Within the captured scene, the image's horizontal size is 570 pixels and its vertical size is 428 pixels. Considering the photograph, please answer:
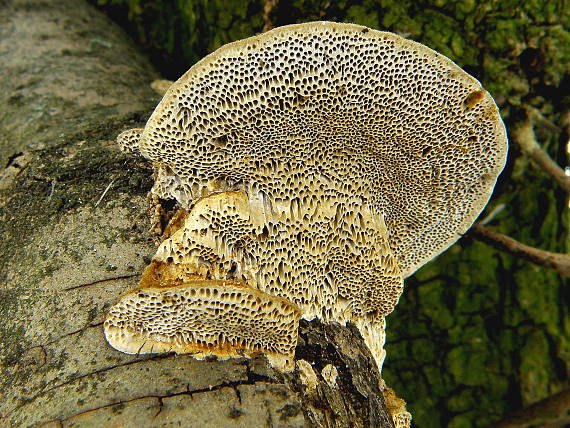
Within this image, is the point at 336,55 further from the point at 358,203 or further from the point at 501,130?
the point at 501,130

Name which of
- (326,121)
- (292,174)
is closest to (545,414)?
(292,174)

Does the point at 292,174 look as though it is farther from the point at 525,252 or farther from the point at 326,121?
the point at 525,252

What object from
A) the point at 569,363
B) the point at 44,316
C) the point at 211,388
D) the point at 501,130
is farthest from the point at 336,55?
the point at 569,363

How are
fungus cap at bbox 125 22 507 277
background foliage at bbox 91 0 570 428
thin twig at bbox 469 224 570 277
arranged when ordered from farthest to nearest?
background foliage at bbox 91 0 570 428 → thin twig at bbox 469 224 570 277 → fungus cap at bbox 125 22 507 277

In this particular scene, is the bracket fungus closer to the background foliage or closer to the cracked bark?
the cracked bark

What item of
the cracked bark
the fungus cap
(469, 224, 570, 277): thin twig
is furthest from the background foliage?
the fungus cap
